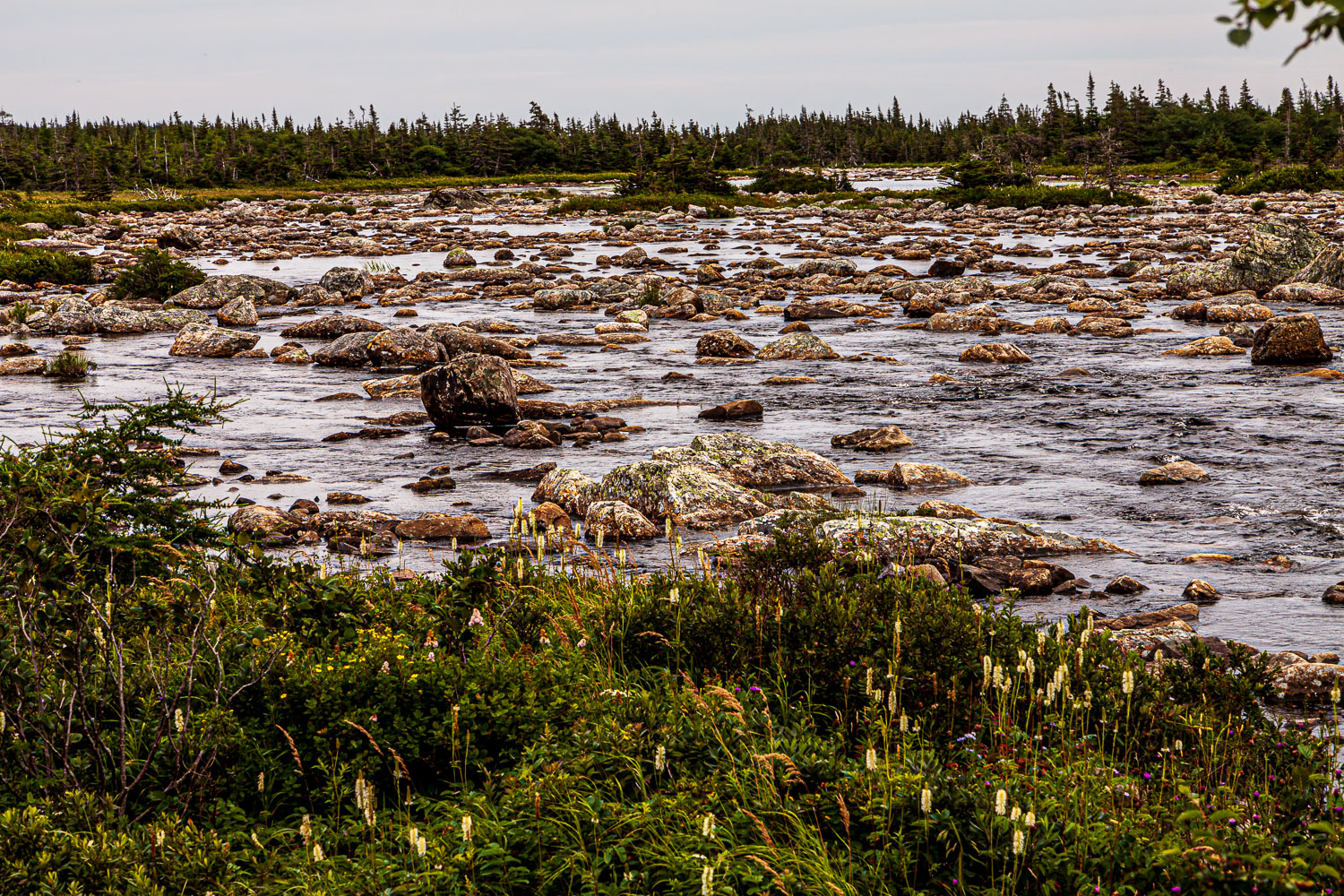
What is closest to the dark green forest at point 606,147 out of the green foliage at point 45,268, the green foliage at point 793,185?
the green foliage at point 793,185

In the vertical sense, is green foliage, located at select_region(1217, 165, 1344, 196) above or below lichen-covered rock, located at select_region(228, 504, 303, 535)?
above

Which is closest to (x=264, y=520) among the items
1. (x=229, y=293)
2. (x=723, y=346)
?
(x=723, y=346)

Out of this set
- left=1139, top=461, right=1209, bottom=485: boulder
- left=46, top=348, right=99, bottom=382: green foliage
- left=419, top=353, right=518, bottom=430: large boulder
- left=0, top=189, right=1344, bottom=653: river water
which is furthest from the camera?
left=46, top=348, right=99, bottom=382: green foliage

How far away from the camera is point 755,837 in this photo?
4.32m

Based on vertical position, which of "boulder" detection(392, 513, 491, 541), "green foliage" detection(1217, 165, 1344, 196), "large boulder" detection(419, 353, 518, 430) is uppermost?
"green foliage" detection(1217, 165, 1344, 196)

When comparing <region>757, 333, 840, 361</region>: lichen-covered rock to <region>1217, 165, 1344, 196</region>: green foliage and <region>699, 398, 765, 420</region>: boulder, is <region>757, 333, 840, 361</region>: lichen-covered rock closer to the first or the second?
<region>699, 398, 765, 420</region>: boulder

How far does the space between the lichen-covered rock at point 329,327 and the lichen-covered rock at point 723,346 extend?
7149 millimetres

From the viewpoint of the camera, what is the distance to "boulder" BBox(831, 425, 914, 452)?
14.1 m

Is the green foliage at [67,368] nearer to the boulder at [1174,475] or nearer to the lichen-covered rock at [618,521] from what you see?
the lichen-covered rock at [618,521]

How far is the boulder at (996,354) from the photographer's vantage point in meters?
20.4

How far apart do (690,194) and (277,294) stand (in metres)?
42.7

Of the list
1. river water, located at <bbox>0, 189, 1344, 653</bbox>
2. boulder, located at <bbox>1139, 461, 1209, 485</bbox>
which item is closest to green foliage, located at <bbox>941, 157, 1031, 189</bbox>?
river water, located at <bbox>0, 189, 1344, 653</bbox>

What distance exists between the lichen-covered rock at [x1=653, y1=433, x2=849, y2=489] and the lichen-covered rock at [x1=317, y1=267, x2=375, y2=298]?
21645 millimetres

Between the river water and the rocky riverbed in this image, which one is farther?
the rocky riverbed
